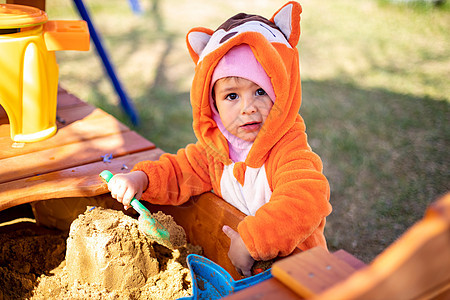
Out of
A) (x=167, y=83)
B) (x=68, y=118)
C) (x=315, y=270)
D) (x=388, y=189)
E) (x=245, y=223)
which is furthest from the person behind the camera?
(x=167, y=83)

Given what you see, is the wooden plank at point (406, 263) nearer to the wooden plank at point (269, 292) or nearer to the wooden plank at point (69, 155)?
the wooden plank at point (269, 292)

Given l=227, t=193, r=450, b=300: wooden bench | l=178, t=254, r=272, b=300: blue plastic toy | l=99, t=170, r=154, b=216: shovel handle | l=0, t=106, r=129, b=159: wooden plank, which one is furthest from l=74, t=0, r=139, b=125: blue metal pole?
l=227, t=193, r=450, b=300: wooden bench

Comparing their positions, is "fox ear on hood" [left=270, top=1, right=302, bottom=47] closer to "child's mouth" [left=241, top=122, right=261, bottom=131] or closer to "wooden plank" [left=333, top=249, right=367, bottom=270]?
"child's mouth" [left=241, top=122, right=261, bottom=131]

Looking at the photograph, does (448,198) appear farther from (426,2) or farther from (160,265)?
(426,2)

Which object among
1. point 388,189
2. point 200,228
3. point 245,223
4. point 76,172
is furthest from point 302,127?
point 388,189

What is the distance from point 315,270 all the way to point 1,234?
1.26 m

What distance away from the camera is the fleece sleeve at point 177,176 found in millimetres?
1386

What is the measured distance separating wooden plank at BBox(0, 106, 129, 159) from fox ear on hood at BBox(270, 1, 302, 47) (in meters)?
0.84

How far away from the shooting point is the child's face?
1.21 meters

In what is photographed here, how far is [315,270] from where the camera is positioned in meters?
0.71

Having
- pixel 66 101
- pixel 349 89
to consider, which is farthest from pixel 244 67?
pixel 349 89

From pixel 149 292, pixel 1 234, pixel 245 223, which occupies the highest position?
pixel 245 223

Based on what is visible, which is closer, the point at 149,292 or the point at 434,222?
the point at 434,222

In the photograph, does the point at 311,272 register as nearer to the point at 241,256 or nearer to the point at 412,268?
the point at 412,268
